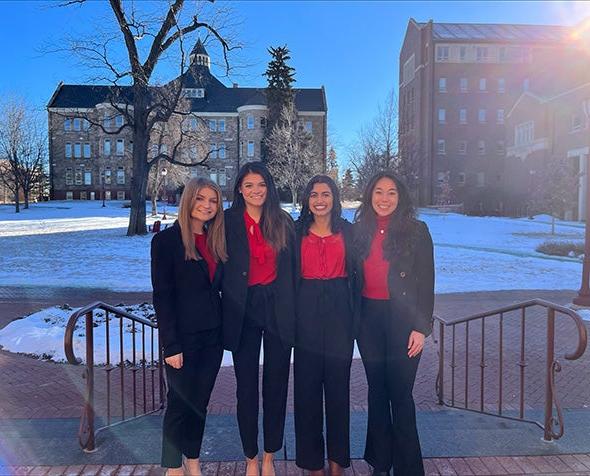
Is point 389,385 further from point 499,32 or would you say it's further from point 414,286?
point 499,32

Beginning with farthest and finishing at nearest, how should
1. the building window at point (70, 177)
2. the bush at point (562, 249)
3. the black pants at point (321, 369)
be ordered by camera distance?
the building window at point (70, 177), the bush at point (562, 249), the black pants at point (321, 369)

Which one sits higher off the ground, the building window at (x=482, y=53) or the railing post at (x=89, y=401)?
the building window at (x=482, y=53)

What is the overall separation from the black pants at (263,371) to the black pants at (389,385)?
538 millimetres

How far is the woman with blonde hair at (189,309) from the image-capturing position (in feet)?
9.63

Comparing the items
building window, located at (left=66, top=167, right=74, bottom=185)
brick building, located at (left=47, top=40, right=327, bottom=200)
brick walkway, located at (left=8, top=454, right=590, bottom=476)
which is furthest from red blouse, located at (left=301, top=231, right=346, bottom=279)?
building window, located at (left=66, top=167, right=74, bottom=185)

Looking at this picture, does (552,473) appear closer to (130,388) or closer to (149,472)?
(149,472)

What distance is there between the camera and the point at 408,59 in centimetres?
5353

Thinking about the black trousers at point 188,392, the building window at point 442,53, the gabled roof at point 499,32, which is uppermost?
the gabled roof at point 499,32

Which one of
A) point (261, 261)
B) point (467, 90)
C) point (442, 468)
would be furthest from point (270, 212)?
point (467, 90)

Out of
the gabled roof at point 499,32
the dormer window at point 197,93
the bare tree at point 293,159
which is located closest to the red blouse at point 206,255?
the bare tree at point 293,159

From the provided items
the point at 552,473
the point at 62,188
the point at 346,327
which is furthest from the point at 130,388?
the point at 62,188

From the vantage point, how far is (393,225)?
3.11 meters

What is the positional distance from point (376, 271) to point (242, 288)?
0.84 metres

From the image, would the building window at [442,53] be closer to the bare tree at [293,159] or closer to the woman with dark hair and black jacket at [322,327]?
the bare tree at [293,159]
